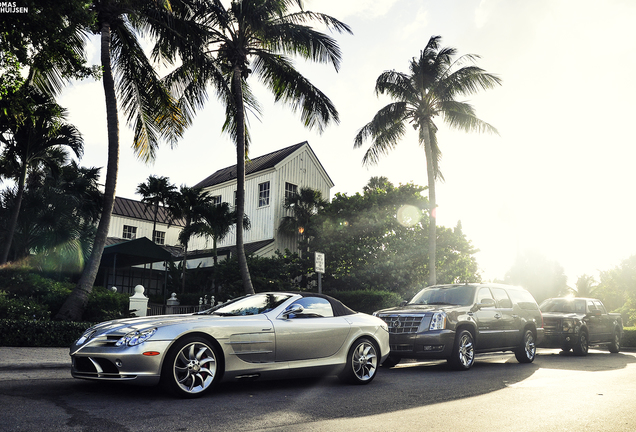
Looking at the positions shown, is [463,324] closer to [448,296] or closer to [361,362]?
[448,296]

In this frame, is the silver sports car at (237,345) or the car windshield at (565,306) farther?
the car windshield at (565,306)

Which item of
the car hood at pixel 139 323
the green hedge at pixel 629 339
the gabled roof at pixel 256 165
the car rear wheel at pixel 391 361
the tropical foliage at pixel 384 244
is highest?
the gabled roof at pixel 256 165

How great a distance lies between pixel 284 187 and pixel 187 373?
2644 centimetres

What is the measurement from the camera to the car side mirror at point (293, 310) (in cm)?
720

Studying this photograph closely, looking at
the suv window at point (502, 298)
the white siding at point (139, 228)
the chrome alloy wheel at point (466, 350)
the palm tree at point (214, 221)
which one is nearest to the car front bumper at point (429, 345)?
the chrome alloy wheel at point (466, 350)

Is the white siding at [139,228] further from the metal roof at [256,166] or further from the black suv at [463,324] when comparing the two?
the black suv at [463,324]

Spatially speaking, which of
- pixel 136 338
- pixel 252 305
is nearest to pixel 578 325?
pixel 252 305

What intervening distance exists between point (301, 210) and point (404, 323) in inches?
822

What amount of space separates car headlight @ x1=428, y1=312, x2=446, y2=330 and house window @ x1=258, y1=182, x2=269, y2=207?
73.8ft

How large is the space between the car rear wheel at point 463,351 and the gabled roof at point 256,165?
70.5ft

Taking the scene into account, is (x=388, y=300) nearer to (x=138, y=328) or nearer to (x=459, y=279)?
(x=459, y=279)

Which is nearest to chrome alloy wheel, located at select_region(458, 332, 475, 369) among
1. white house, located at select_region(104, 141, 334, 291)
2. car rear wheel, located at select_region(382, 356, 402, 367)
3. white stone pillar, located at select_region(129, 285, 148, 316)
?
car rear wheel, located at select_region(382, 356, 402, 367)

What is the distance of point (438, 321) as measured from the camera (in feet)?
33.5

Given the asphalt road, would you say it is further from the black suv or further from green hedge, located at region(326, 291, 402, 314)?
green hedge, located at region(326, 291, 402, 314)
